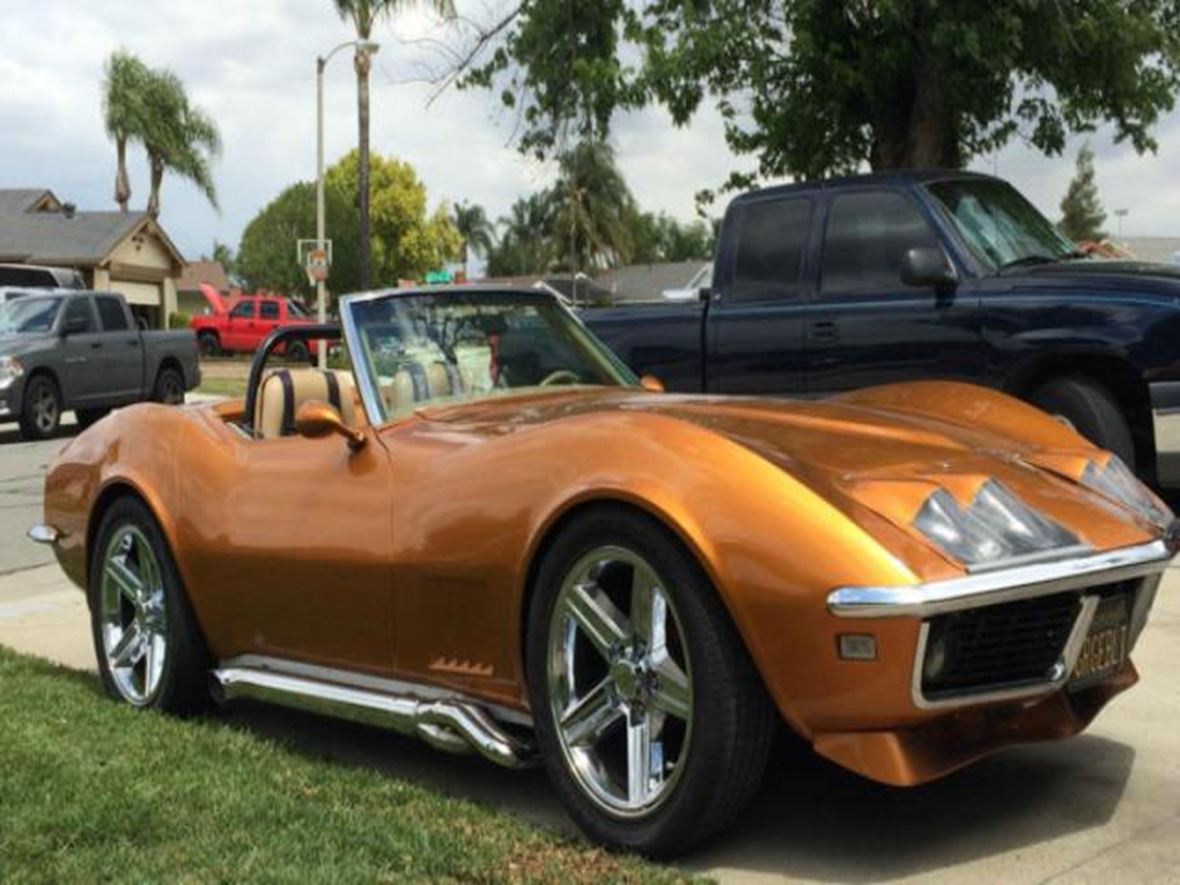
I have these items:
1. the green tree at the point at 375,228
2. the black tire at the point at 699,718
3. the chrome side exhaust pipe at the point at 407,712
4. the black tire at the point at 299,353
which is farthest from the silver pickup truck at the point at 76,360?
the green tree at the point at 375,228

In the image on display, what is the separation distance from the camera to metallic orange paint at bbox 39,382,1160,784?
3.05 m

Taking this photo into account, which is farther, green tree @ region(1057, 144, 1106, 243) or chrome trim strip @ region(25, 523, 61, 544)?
green tree @ region(1057, 144, 1106, 243)

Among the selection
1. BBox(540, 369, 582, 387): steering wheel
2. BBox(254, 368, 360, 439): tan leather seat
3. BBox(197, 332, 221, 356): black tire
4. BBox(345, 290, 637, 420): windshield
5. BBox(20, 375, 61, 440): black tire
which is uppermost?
BBox(345, 290, 637, 420): windshield

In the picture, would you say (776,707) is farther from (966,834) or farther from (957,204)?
(957,204)

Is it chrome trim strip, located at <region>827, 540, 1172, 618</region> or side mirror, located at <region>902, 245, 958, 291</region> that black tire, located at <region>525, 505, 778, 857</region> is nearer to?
chrome trim strip, located at <region>827, 540, 1172, 618</region>

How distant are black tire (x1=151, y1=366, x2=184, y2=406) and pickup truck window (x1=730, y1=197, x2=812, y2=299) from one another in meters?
13.3

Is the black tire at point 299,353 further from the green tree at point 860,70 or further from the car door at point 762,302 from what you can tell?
the car door at point 762,302

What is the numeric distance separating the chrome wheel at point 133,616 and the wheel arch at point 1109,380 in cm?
448

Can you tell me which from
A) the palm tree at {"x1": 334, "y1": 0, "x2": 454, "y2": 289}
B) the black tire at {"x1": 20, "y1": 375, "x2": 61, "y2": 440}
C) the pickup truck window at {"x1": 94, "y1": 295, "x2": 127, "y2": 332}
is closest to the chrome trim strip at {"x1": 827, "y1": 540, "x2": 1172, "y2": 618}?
the black tire at {"x1": 20, "y1": 375, "x2": 61, "y2": 440}

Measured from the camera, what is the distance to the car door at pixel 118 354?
18719mm

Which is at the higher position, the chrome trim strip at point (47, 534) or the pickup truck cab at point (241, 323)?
the chrome trim strip at point (47, 534)

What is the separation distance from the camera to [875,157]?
13.9 m

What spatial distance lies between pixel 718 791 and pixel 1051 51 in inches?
408

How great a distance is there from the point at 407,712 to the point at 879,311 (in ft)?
15.2
